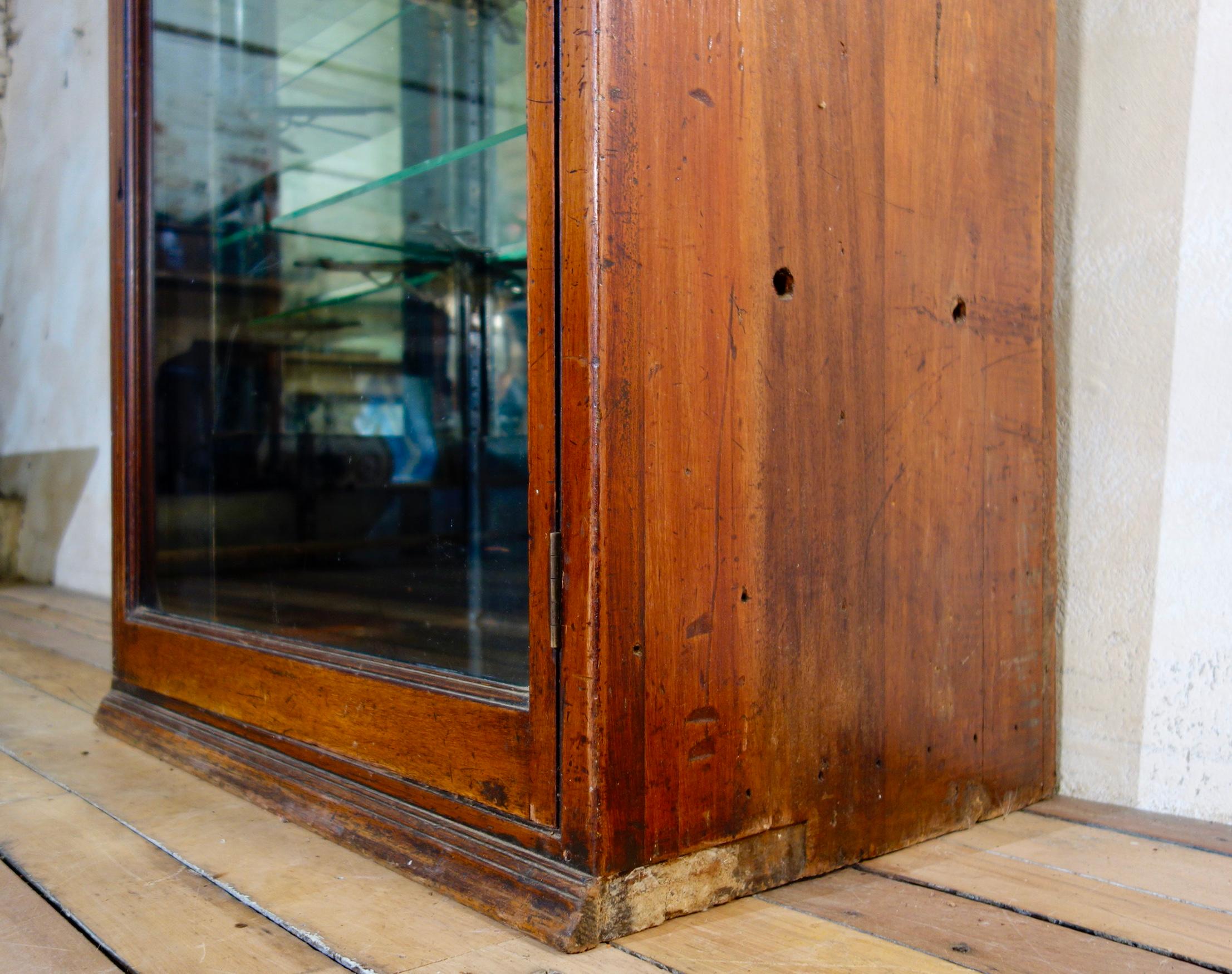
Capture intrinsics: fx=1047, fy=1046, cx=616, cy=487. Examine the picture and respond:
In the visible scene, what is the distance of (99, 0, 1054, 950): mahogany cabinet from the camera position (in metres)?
0.69

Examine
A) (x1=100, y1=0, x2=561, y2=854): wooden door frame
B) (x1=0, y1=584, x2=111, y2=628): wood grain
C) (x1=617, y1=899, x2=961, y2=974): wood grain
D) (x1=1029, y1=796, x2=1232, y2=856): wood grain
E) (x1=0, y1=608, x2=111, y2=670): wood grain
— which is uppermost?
(x1=100, y1=0, x2=561, y2=854): wooden door frame

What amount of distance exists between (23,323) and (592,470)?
324 centimetres

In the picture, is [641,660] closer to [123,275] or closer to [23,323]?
[123,275]

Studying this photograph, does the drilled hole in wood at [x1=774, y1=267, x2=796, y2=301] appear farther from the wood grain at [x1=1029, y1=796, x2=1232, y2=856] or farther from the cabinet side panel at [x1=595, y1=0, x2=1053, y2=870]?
the wood grain at [x1=1029, y1=796, x2=1232, y2=856]

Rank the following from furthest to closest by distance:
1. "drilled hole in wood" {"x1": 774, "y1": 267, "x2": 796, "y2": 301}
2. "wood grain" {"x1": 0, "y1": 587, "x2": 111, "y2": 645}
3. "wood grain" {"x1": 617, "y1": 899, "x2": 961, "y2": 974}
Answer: "wood grain" {"x1": 0, "y1": 587, "x2": 111, "y2": 645}
"drilled hole in wood" {"x1": 774, "y1": 267, "x2": 796, "y2": 301}
"wood grain" {"x1": 617, "y1": 899, "x2": 961, "y2": 974}

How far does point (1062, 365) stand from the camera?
1.04 m

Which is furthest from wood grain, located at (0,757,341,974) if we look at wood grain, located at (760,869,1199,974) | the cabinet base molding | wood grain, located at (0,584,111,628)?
wood grain, located at (0,584,111,628)

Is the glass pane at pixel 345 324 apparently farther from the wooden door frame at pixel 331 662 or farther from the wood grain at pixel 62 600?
the wood grain at pixel 62 600

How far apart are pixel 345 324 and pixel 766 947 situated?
1.80m

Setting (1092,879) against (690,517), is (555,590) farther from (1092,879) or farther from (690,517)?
(1092,879)

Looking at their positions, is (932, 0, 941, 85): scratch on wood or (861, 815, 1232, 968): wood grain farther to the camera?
(932, 0, 941, 85): scratch on wood

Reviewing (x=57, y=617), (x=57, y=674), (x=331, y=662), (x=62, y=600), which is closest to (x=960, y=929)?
(x=331, y=662)

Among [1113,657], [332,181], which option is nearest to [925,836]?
[1113,657]

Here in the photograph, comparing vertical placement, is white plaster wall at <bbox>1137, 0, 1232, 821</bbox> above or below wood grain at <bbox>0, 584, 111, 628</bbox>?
above
